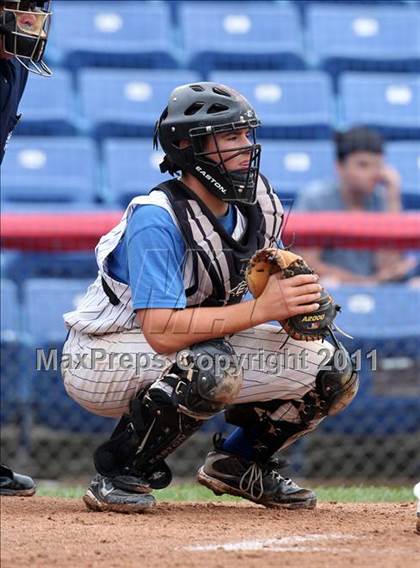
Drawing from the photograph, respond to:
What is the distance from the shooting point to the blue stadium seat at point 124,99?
23.6 feet

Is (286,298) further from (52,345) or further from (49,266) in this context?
(49,266)

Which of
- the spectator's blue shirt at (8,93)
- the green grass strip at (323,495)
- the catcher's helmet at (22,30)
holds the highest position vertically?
the catcher's helmet at (22,30)

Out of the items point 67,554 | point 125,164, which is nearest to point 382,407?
point 125,164

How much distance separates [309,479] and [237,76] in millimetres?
3064

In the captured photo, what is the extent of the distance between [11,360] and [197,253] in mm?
2468

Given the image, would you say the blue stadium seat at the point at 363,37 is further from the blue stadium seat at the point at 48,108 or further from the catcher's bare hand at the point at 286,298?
the catcher's bare hand at the point at 286,298

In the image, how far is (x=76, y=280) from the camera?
19.1 feet

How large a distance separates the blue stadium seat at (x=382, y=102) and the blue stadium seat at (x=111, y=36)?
127 cm

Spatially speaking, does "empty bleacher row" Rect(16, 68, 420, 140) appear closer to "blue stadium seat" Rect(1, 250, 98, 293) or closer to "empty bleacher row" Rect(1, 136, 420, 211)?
"empty bleacher row" Rect(1, 136, 420, 211)

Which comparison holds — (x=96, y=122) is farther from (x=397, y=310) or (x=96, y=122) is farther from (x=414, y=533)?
(x=414, y=533)

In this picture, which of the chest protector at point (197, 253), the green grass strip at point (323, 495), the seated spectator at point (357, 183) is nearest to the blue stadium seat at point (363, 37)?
the seated spectator at point (357, 183)

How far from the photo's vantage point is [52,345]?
5.63 meters

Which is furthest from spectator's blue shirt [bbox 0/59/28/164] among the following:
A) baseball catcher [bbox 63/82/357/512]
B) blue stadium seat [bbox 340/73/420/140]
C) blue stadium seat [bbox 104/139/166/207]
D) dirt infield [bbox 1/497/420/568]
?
blue stadium seat [bbox 340/73/420/140]

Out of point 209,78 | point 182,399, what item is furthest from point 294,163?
point 182,399
